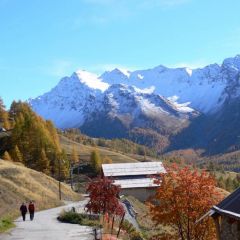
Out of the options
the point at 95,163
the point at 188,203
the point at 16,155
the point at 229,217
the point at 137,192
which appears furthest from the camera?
the point at 95,163

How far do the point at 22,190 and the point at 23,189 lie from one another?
→ 1.00 meters

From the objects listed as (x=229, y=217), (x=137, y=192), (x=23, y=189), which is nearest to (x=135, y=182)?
(x=137, y=192)

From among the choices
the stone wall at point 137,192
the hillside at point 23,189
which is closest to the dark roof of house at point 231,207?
the hillside at point 23,189

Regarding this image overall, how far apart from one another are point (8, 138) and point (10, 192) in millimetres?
67661

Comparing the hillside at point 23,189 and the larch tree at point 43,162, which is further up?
the larch tree at point 43,162

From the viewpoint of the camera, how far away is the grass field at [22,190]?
65.9 m

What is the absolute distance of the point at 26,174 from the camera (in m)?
88.7

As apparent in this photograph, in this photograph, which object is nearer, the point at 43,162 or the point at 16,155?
the point at 16,155

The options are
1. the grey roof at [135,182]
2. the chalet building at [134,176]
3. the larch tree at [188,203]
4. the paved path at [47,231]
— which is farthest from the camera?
the grey roof at [135,182]

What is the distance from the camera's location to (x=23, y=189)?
78062 mm

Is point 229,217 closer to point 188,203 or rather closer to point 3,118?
point 188,203

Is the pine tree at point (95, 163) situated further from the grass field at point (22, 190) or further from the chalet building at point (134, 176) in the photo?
the grass field at point (22, 190)

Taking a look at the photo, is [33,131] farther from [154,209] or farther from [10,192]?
[154,209]

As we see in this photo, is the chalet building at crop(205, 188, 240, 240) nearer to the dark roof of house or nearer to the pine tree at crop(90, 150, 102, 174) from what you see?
the dark roof of house
